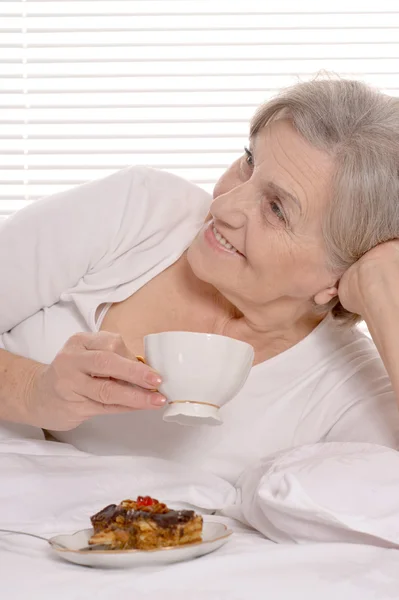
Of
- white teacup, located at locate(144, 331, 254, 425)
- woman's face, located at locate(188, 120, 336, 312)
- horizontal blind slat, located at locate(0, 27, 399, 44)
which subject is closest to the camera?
white teacup, located at locate(144, 331, 254, 425)

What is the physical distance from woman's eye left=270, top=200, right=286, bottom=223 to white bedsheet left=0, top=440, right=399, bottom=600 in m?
0.52

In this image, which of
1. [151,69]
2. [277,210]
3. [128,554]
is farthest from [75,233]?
[151,69]

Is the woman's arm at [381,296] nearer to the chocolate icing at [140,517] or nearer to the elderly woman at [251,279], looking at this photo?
the elderly woman at [251,279]

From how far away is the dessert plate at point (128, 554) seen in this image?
109 centimetres

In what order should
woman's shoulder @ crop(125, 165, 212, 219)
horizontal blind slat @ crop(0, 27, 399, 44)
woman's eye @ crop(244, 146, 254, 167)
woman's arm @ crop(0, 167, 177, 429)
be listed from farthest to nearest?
horizontal blind slat @ crop(0, 27, 399, 44), woman's shoulder @ crop(125, 165, 212, 219), woman's eye @ crop(244, 146, 254, 167), woman's arm @ crop(0, 167, 177, 429)

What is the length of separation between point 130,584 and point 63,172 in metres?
2.60

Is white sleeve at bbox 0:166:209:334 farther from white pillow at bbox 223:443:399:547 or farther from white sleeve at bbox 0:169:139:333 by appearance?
white pillow at bbox 223:443:399:547

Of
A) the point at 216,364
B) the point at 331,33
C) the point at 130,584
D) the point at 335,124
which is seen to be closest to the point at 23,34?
the point at 331,33

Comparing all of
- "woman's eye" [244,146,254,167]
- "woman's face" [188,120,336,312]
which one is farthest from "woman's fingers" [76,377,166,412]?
"woman's eye" [244,146,254,167]

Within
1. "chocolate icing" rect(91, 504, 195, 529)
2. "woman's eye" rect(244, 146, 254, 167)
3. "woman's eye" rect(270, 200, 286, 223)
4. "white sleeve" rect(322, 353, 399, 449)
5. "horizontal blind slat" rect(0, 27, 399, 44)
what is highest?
"horizontal blind slat" rect(0, 27, 399, 44)

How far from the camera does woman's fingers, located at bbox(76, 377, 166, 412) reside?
1.31 meters

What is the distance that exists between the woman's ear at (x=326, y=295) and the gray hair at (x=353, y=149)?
0.11 m

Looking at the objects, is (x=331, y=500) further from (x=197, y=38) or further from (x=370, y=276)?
(x=197, y=38)

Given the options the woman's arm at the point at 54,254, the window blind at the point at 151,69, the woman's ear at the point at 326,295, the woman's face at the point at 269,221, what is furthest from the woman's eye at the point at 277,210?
the window blind at the point at 151,69
